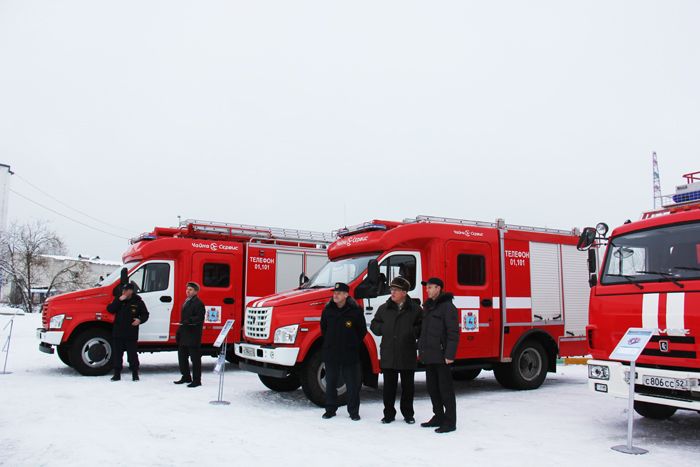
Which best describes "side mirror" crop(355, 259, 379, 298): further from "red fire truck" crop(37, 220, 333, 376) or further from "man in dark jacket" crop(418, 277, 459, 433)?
"red fire truck" crop(37, 220, 333, 376)

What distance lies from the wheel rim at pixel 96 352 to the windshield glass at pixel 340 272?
176 inches

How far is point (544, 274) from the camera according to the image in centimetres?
1106

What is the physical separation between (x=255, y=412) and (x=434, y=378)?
260cm

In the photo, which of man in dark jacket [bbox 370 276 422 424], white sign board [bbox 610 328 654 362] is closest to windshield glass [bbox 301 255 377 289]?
man in dark jacket [bbox 370 276 422 424]

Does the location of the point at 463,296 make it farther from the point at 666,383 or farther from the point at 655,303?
the point at 666,383

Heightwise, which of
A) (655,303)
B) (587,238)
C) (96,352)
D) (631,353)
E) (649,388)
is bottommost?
(96,352)

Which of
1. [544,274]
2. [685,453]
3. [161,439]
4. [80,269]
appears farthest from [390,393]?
[80,269]

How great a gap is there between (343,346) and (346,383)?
1.72 feet

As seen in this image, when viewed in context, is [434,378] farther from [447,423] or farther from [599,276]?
[599,276]

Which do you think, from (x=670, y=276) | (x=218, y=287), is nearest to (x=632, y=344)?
(x=670, y=276)

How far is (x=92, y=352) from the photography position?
11.4 meters

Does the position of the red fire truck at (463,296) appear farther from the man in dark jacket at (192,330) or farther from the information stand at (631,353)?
the information stand at (631,353)

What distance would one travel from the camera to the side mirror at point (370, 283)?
8625 millimetres

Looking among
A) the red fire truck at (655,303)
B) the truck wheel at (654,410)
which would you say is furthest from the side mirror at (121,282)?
the truck wheel at (654,410)
